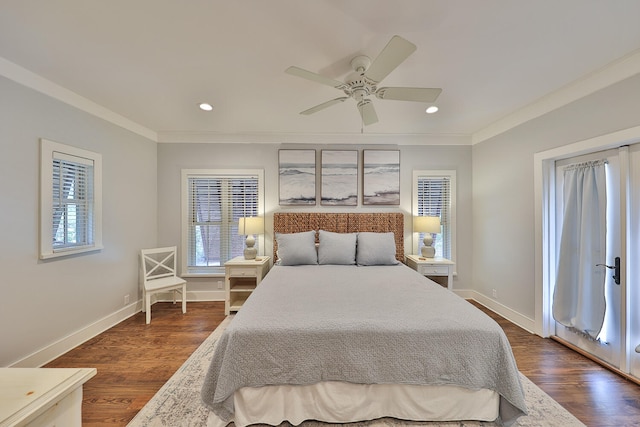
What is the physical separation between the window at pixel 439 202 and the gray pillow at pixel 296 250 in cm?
175

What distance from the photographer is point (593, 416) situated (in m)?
1.74

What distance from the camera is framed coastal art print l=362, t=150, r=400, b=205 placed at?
3979 mm

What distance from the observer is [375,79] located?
1.90 meters

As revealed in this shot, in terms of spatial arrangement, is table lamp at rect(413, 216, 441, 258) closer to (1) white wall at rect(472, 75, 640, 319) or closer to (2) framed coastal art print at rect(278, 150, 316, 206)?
(1) white wall at rect(472, 75, 640, 319)

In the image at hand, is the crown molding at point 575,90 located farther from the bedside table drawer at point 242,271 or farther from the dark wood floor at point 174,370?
the bedside table drawer at point 242,271

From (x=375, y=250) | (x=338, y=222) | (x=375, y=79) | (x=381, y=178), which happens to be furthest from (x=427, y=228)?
(x=375, y=79)

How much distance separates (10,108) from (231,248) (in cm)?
268

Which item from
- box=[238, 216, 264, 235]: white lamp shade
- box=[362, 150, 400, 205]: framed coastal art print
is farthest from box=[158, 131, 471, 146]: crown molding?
box=[238, 216, 264, 235]: white lamp shade

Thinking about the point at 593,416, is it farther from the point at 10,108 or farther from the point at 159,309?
the point at 10,108

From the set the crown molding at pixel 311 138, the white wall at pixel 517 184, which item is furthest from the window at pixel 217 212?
the white wall at pixel 517 184

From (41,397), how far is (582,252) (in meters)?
3.78

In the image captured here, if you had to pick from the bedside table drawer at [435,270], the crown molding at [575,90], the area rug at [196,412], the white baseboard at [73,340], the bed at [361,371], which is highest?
the crown molding at [575,90]

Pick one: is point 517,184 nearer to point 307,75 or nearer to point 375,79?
point 375,79

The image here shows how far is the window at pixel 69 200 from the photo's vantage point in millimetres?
2338
